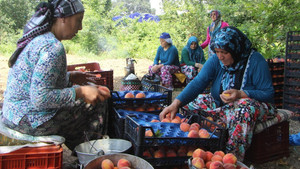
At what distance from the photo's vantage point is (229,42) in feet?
9.12

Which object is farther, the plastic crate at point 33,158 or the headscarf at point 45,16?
the headscarf at point 45,16

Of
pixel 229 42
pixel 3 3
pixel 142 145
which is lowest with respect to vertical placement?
pixel 142 145

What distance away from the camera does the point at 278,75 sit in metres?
5.03

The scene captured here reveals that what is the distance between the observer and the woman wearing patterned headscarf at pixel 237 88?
2615mm

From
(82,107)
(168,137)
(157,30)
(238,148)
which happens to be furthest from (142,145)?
(157,30)

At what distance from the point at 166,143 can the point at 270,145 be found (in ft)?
4.75

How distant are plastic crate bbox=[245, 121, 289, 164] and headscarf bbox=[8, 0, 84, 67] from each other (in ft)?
6.88

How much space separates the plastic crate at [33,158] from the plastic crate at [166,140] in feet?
1.89

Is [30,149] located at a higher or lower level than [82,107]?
lower

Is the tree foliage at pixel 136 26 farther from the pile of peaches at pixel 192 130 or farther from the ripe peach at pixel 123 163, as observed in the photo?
the ripe peach at pixel 123 163

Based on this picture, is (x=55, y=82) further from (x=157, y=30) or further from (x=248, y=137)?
(x=157, y=30)

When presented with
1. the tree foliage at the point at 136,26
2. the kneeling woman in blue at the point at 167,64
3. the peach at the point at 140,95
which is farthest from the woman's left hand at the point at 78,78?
the tree foliage at the point at 136,26

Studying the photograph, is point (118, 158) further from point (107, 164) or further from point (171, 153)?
point (171, 153)

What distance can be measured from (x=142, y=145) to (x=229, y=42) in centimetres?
138
